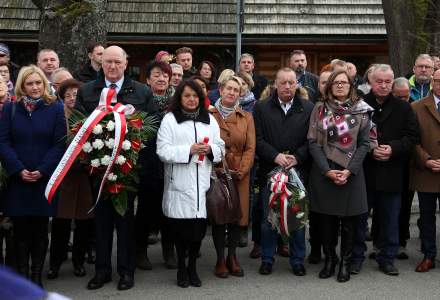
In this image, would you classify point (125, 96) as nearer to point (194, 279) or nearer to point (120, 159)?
point (120, 159)

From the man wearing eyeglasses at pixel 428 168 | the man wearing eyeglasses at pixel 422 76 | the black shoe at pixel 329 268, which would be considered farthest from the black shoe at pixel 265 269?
the man wearing eyeglasses at pixel 422 76

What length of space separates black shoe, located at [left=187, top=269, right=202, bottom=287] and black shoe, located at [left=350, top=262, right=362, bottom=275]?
1.60 metres

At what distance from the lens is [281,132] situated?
665 cm

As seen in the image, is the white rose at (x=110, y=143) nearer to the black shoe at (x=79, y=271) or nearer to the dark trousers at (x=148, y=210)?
the dark trousers at (x=148, y=210)

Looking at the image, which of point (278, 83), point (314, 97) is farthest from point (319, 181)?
point (314, 97)

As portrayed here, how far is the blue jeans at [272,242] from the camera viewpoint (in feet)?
21.6

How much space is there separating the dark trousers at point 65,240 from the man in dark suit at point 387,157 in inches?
110

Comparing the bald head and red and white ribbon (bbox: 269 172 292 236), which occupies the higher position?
the bald head

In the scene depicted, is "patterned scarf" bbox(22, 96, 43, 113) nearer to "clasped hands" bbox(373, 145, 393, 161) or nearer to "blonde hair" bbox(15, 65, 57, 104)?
"blonde hair" bbox(15, 65, 57, 104)

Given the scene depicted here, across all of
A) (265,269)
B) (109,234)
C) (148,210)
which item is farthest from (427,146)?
(109,234)

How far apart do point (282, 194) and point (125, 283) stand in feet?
5.76

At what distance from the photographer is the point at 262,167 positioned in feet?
22.3

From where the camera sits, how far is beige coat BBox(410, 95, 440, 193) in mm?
6684

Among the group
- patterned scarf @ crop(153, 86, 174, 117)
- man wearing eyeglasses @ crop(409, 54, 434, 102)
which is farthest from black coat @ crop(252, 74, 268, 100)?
patterned scarf @ crop(153, 86, 174, 117)
